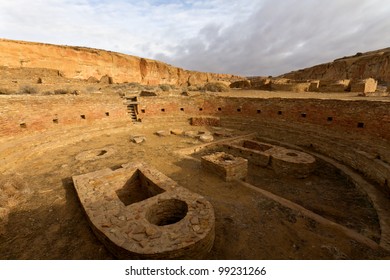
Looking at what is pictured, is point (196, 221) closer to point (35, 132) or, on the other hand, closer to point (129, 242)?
point (129, 242)

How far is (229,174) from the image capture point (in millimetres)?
6828

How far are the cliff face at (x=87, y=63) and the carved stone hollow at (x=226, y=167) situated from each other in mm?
20968

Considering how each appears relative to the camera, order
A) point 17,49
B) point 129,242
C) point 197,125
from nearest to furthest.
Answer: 1. point 129,242
2. point 197,125
3. point 17,49

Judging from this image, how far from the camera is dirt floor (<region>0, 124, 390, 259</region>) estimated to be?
3943 millimetres

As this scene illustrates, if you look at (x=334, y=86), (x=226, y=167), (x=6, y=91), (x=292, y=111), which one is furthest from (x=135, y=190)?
(x=334, y=86)

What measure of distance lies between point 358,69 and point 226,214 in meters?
44.1

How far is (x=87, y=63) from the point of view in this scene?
93.2 feet

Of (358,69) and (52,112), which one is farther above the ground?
(358,69)

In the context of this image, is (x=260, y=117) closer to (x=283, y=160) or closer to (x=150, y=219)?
(x=283, y=160)

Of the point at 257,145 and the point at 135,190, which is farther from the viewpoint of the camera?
the point at 257,145

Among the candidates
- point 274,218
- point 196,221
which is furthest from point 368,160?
point 196,221

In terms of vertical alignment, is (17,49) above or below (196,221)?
above

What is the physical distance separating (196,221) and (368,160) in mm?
7347

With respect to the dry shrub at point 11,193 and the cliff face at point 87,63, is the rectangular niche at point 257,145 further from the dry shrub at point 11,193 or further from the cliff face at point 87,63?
the cliff face at point 87,63
